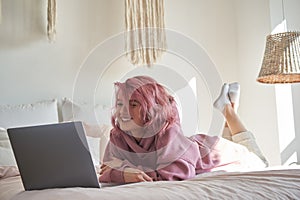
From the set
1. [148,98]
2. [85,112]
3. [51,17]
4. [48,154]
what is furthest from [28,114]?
[48,154]

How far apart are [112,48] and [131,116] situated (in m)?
1.47

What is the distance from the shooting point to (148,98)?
5.25ft

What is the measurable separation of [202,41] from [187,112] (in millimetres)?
968

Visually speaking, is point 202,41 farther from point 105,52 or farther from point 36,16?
point 36,16

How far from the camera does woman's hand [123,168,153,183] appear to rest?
1450 mm

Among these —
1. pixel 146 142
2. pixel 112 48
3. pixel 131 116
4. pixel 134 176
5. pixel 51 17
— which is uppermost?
pixel 51 17

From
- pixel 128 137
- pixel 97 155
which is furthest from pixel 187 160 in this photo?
pixel 97 155

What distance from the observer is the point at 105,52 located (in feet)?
9.75

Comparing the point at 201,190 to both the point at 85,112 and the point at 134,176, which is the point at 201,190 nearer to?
the point at 134,176

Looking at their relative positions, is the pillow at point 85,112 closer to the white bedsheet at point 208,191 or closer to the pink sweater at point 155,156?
the pink sweater at point 155,156

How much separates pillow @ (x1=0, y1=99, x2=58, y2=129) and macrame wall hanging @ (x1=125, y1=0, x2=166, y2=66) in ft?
2.33

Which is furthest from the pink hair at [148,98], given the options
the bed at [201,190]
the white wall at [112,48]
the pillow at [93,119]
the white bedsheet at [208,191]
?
the white wall at [112,48]

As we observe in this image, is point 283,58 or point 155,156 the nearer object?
point 155,156

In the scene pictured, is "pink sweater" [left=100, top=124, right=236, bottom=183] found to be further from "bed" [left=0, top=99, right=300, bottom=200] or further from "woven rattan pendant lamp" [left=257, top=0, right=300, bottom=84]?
"woven rattan pendant lamp" [left=257, top=0, right=300, bottom=84]
